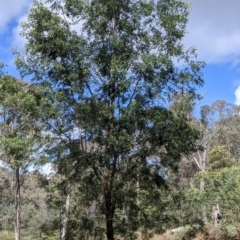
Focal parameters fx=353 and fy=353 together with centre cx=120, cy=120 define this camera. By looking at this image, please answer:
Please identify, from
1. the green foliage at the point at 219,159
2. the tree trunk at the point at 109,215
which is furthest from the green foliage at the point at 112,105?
the green foliage at the point at 219,159

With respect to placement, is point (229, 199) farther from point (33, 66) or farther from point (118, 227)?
point (33, 66)

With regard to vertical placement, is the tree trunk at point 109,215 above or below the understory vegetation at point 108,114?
below

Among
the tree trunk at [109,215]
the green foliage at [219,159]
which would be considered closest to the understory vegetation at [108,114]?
the tree trunk at [109,215]

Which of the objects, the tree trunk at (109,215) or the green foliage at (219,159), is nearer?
the tree trunk at (109,215)

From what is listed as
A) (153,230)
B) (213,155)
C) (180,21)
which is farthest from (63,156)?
(213,155)

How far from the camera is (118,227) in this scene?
6.61 m

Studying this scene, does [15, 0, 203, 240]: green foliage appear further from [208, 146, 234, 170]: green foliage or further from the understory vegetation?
[208, 146, 234, 170]: green foliage

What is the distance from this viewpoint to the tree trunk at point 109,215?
252 inches

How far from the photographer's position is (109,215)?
6.48m

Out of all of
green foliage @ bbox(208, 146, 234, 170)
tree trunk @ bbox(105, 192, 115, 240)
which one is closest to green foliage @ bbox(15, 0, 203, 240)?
tree trunk @ bbox(105, 192, 115, 240)

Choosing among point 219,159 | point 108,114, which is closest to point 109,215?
point 108,114

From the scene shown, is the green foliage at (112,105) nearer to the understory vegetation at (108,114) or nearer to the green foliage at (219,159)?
the understory vegetation at (108,114)

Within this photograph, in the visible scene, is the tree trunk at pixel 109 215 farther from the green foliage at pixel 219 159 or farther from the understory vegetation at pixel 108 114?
the green foliage at pixel 219 159

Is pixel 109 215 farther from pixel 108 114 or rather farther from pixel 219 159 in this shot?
pixel 219 159
